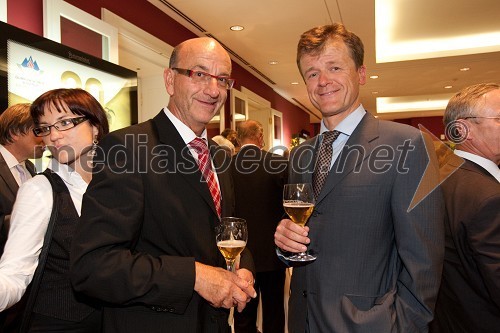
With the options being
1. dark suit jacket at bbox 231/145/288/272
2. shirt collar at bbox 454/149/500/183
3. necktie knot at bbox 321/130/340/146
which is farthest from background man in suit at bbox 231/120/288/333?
necktie knot at bbox 321/130/340/146

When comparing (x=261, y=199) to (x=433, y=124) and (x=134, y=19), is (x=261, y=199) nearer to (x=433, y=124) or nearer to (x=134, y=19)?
(x=134, y=19)

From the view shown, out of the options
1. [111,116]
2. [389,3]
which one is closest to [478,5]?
[389,3]

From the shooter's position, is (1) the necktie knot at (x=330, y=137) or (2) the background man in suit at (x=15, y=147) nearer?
(1) the necktie knot at (x=330, y=137)

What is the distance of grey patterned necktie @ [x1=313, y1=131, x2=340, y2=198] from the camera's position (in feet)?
4.94

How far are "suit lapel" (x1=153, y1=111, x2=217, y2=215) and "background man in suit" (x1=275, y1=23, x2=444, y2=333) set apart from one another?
0.34 m

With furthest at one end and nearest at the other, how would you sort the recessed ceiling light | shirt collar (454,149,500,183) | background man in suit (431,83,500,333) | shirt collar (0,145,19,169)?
the recessed ceiling light → shirt collar (0,145,19,169) → shirt collar (454,149,500,183) → background man in suit (431,83,500,333)

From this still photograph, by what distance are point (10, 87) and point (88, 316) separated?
1736 millimetres

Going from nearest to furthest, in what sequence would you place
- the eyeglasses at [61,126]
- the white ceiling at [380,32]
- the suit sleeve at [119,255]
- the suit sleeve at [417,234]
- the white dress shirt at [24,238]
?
the suit sleeve at [119,255]
the suit sleeve at [417,234]
the white dress shirt at [24,238]
the eyeglasses at [61,126]
the white ceiling at [380,32]

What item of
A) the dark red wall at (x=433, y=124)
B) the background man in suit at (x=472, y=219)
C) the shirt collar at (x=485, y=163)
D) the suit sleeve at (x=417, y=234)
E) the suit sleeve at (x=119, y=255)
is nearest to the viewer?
the suit sleeve at (x=119, y=255)

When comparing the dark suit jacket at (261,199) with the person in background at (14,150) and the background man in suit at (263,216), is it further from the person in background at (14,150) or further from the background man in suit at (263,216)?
the person in background at (14,150)

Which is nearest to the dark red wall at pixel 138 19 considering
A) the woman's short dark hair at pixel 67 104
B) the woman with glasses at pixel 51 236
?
the woman's short dark hair at pixel 67 104

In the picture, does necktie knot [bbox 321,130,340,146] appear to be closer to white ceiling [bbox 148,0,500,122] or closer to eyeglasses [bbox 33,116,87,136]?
eyeglasses [bbox 33,116,87,136]

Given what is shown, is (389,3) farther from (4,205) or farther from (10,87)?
(4,205)

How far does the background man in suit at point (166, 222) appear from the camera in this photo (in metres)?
1.15
